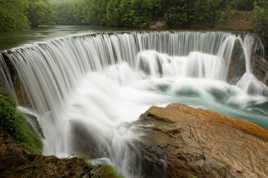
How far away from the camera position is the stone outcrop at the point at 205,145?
156 inches

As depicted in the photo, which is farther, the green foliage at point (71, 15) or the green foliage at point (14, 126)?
the green foliage at point (71, 15)

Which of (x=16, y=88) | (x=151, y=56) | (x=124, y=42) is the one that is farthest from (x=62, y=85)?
(x=151, y=56)

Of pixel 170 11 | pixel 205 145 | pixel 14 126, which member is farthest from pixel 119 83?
pixel 170 11

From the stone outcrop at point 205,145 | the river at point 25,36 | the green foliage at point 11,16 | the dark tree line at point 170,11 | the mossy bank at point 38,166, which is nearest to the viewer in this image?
the mossy bank at point 38,166

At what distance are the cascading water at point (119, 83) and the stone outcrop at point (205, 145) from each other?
0.73 metres

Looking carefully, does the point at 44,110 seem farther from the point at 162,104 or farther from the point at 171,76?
the point at 171,76

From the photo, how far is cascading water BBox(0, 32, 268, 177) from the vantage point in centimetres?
557

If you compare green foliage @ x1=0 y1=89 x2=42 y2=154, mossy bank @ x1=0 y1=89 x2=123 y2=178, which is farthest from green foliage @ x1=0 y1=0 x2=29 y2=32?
mossy bank @ x1=0 y1=89 x2=123 y2=178

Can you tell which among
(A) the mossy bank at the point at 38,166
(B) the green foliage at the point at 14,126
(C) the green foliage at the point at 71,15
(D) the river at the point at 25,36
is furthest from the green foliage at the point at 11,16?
(C) the green foliage at the point at 71,15

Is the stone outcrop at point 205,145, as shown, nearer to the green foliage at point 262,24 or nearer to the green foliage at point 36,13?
the green foliage at point 262,24

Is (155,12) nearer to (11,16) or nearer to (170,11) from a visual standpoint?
(170,11)

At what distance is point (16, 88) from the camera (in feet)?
17.3

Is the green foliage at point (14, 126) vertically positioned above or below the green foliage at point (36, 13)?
below

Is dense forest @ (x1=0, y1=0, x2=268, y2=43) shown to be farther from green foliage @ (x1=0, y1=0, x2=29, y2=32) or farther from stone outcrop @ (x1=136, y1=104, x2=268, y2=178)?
stone outcrop @ (x1=136, y1=104, x2=268, y2=178)
